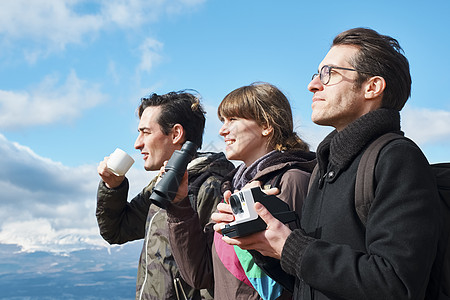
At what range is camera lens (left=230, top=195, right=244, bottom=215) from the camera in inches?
99.9

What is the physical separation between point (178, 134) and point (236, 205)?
273cm

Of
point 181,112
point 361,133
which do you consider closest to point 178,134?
→ point 181,112

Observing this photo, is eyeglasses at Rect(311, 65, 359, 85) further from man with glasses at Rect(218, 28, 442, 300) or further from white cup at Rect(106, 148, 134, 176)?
white cup at Rect(106, 148, 134, 176)

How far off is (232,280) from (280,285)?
1.54 feet

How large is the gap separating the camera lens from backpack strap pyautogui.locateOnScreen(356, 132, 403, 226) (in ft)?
1.86

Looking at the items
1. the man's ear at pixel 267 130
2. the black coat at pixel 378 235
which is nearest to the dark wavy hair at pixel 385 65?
the black coat at pixel 378 235

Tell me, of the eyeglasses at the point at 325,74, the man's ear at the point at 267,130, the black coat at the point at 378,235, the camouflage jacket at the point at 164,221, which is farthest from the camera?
the camouflage jacket at the point at 164,221

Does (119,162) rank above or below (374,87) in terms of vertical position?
above

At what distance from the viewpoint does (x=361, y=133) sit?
2.47 m

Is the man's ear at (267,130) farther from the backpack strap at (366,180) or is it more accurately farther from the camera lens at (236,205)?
the backpack strap at (366,180)

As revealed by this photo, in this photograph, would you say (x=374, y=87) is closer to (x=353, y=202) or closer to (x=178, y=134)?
(x=353, y=202)

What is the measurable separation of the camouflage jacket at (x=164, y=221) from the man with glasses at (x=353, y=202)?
158cm

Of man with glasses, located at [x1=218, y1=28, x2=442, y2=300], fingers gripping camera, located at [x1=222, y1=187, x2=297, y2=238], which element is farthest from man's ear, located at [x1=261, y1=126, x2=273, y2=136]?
fingers gripping camera, located at [x1=222, y1=187, x2=297, y2=238]

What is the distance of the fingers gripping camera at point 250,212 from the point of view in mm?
2441
